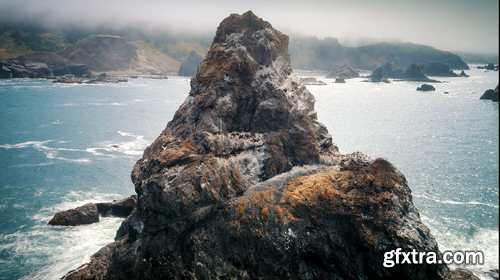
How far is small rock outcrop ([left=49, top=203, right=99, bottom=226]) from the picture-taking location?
96.6ft

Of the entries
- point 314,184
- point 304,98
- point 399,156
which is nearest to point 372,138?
point 399,156

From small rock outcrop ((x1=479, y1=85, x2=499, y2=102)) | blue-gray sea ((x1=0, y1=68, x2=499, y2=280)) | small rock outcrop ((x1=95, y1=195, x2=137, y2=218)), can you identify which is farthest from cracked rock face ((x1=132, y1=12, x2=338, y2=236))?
small rock outcrop ((x1=479, y1=85, x2=499, y2=102))

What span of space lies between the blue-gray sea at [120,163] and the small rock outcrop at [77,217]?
75 centimetres

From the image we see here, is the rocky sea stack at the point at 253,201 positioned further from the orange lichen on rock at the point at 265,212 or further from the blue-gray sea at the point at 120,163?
the blue-gray sea at the point at 120,163

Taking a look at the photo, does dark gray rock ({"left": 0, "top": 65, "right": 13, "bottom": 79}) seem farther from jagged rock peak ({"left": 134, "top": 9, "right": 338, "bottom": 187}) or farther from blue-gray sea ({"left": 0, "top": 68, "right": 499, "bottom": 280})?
jagged rock peak ({"left": 134, "top": 9, "right": 338, "bottom": 187})

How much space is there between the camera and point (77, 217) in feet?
97.7

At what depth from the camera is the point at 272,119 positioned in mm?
20297

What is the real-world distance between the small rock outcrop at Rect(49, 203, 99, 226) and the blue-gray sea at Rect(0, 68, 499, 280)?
75cm

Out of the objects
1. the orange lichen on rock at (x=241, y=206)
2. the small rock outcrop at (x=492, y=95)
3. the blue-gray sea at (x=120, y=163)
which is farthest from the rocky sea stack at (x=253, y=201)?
the small rock outcrop at (x=492, y=95)

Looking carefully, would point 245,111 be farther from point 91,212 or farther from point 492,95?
point 492,95

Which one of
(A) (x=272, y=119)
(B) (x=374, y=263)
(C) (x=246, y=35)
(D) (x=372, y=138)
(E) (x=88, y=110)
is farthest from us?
(E) (x=88, y=110)

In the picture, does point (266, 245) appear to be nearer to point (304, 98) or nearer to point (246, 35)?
point (304, 98)

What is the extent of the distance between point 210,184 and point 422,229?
433 inches

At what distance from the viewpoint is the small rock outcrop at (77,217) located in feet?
96.6
